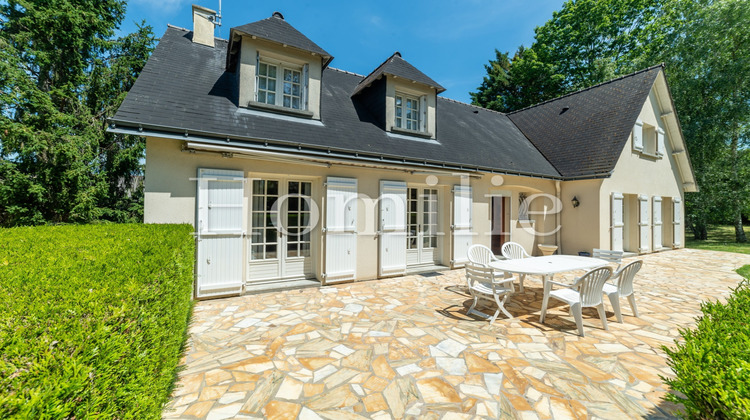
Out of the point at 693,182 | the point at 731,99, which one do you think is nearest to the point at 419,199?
the point at 693,182

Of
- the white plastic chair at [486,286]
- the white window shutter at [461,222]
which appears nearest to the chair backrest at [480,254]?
the white plastic chair at [486,286]

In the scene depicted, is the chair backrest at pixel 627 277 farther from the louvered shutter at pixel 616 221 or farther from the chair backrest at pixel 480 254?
the louvered shutter at pixel 616 221

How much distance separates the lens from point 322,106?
26.1 ft

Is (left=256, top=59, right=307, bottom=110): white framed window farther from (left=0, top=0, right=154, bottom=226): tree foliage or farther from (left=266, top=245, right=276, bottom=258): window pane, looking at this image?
(left=0, top=0, right=154, bottom=226): tree foliage

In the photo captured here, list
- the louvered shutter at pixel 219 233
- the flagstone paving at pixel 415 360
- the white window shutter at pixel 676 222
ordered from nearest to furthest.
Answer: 1. the flagstone paving at pixel 415 360
2. the louvered shutter at pixel 219 233
3. the white window shutter at pixel 676 222

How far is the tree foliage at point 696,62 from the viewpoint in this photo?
14.0 metres

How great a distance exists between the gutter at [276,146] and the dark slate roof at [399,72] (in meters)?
2.82

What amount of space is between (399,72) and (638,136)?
391 inches

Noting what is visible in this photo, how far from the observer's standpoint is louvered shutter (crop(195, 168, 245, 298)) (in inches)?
212

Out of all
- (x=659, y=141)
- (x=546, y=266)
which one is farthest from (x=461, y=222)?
(x=659, y=141)

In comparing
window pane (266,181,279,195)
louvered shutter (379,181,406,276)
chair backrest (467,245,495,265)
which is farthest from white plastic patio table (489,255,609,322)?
window pane (266,181,279,195)

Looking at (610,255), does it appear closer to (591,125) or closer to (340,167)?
(340,167)

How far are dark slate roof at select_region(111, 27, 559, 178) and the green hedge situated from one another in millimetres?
3647

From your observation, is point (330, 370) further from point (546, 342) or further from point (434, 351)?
point (546, 342)
